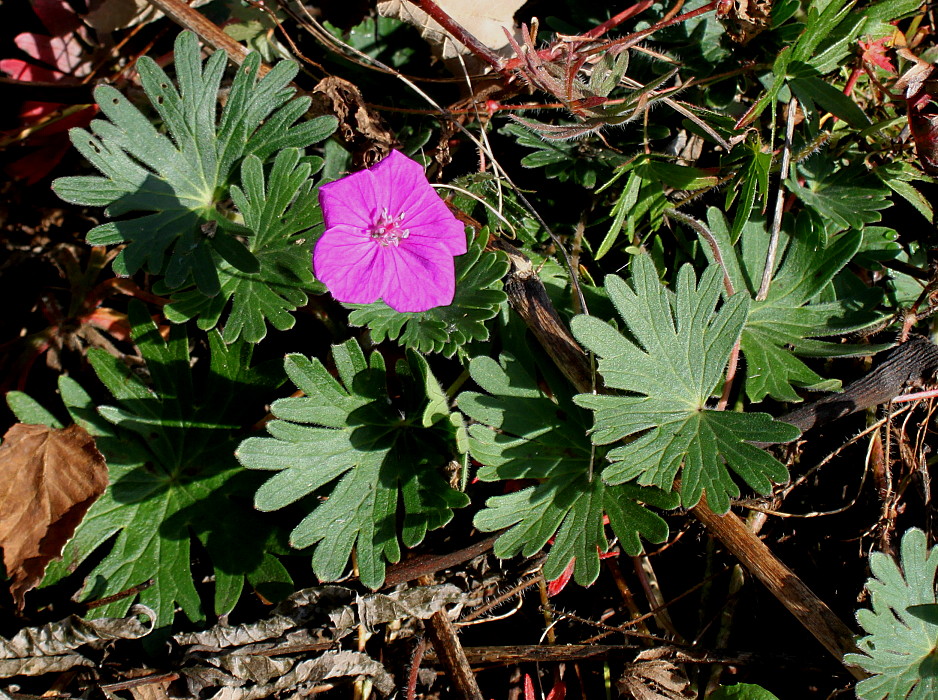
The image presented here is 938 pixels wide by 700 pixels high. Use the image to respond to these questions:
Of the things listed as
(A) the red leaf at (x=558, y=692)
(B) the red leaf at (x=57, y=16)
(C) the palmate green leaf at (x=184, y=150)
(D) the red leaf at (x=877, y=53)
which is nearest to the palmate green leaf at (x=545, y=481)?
(A) the red leaf at (x=558, y=692)

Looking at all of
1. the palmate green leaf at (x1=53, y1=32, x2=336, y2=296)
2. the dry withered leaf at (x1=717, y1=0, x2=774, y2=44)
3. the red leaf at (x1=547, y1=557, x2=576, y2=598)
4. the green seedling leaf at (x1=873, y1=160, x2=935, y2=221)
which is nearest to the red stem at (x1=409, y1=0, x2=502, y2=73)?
the palmate green leaf at (x1=53, y1=32, x2=336, y2=296)

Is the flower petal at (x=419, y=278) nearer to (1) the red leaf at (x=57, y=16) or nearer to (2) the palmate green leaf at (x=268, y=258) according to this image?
(2) the palmate green leaf at (x=268, y=258)

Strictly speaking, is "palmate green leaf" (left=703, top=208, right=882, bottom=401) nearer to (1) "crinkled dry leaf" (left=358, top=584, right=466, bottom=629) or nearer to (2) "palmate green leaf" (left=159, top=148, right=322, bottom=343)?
(1) "crinkled dry leaf" (left=358, top=584, right=466, bottom=629)

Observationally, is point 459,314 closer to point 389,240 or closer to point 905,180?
point 389,240

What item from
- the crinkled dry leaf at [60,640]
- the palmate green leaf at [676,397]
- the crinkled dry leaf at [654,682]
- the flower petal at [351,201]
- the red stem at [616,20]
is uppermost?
the red stem at [616,20]

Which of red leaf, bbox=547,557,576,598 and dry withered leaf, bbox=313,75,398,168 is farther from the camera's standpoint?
dry withered leaf, bbox=313,75,398,168

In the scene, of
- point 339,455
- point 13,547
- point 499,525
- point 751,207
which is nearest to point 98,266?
point 13,547
